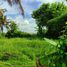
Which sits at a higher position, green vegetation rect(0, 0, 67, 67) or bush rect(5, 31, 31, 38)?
green vegetation rect(0, 0, 67, 67)

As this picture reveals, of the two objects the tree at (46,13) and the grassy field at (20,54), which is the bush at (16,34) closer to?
the tree at (46,13)

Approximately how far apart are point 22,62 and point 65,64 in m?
16.4

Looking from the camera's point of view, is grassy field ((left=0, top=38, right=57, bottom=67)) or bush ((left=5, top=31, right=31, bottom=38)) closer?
grassy field ((left=0, top=38, right=57, bottom=67))

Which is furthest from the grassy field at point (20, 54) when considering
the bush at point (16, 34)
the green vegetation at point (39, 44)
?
the bush at point (16, 34)

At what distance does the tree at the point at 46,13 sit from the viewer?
43.7 m

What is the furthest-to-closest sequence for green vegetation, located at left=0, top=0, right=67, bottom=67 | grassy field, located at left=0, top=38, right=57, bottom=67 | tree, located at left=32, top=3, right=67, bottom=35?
A: tree, located at left=32, top=3, right=67, bottom=35, grassy field, located at left=0, top=38, right=57, bottom=67, green vegetation, located at left=0, top=0, right=67, bottom=67

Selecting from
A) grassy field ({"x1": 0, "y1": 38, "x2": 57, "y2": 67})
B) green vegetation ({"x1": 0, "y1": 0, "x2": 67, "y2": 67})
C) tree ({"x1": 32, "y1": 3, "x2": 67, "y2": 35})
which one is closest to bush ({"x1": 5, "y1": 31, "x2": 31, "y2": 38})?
green vegetation ({"x1": 0, "y1": 0, "x2": 67, "y2": 67})

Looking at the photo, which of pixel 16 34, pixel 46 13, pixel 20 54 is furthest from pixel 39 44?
pixel 46 13

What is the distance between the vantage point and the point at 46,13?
44.7 meters

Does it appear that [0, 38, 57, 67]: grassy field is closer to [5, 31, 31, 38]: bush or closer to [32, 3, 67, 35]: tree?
[5, 31, 31, 38]: bush

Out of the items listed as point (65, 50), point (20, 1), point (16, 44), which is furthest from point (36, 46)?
point (65, 50)

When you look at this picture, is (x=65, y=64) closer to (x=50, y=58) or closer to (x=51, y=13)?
(x=50, y=58)

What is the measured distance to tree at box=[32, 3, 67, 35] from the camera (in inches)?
1720

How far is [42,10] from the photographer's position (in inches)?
1826
